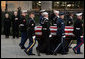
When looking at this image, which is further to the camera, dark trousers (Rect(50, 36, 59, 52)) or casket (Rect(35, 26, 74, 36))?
dark trousers (Rect(50, 36, 59, 52))

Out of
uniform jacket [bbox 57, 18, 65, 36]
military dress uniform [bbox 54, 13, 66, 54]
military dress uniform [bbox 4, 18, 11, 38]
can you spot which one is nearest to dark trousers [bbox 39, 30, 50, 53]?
military dress uniform [bbox 54, 13, 66, 54]

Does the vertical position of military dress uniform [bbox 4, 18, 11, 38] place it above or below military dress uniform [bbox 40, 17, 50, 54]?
below

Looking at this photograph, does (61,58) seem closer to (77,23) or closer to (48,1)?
(77,23)

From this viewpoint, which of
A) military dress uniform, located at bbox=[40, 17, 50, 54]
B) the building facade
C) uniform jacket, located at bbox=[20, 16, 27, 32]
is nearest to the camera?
military dress uniform, located at bbox=[40, 17, 50, 54]

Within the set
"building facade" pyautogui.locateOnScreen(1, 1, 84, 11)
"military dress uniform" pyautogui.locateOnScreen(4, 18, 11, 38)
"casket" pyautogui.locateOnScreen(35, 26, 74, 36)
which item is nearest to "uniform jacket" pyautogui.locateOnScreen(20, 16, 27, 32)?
"casket" pyautogui.locateOnScreen(35, 26, 74, 36)

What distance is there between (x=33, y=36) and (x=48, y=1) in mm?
8612

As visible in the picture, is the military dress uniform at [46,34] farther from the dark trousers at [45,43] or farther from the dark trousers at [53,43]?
the dark trousers at [53,43]

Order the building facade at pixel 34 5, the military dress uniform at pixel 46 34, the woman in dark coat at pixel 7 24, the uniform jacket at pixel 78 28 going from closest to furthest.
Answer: the military dress uniform at pixel 46 34
the uniform jacket at pixel 78 28
the woman in dark coat at pixel 7 24
the building facade at pixel 34 5

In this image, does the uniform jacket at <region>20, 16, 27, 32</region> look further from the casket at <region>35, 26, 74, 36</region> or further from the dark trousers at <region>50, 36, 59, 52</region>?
the dark trousers at <region>50, 36, 59, 52</region>

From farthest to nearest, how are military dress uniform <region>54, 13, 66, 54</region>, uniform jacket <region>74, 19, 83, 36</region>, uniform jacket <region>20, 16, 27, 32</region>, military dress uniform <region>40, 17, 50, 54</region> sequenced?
1. uniform jacket <region>20, 16, 27, 32</region>
2. uniform jacket <region>74, 19, 83, 36</region>
3. military dress uniform <region>54, 13, 66, 54</region>
4. military dress uniform <region>40, 17, 50, 54</region>

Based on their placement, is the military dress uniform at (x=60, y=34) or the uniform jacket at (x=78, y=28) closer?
the military dress uniform at (x=60, y=34)

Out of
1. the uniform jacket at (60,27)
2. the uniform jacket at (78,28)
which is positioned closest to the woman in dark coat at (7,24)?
the uniform jacket at (60,27)

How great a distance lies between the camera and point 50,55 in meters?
11.3

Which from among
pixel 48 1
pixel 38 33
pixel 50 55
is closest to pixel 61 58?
pixel 50 55
